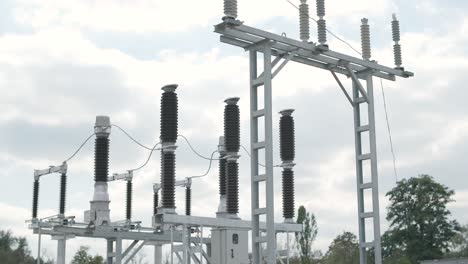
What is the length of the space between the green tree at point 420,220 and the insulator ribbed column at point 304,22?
42587mm

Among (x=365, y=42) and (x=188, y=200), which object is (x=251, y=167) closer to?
(x=365, y=42)

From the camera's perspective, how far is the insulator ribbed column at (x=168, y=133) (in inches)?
816

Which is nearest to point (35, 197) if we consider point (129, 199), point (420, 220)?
point (129, 199)

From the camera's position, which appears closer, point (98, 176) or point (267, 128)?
point (267, 128)

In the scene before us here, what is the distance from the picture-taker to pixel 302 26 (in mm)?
17703

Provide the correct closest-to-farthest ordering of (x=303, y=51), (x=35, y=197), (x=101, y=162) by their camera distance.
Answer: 1. (x=303, y=51)
2. (x=101, y=162)
3. (x=35, y=197)

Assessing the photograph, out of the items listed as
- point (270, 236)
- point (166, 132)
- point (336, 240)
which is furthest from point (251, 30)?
point (336, 240)

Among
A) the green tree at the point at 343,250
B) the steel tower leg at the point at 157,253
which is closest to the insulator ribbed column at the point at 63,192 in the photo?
the steel tower leg at the point at 157,253

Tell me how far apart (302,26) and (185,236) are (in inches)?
260

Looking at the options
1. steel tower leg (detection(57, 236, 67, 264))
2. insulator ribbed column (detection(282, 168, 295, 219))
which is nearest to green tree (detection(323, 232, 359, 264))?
steel tower leg (detection(57, 236, 67, 264))

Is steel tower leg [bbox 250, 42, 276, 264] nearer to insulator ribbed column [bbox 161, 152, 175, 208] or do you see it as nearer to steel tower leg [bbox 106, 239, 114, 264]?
insulator ribbed column [bbox 161, 152, 175, 208]

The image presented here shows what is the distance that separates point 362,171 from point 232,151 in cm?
466

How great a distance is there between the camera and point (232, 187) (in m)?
21.5

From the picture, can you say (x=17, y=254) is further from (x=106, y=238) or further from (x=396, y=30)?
(x=396, y=30)
